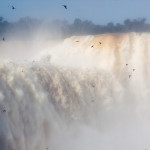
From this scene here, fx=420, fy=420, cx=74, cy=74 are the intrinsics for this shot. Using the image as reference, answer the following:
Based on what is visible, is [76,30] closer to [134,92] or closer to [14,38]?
[14,38]

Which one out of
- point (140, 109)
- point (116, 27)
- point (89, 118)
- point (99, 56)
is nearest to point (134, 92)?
point (140, 109)

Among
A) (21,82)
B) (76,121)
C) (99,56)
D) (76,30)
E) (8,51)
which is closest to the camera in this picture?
(21,82)

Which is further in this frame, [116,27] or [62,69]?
[116,27]

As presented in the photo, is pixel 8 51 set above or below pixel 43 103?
above

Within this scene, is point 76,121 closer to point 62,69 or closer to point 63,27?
point 62,69

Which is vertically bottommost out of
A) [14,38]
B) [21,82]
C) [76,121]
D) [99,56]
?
[76,121]

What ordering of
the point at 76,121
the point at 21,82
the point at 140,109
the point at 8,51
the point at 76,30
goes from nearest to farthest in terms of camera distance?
the point at 21,82
the point at 76,121
the point at 140,109
the point at 8,51
the point at 76,30
